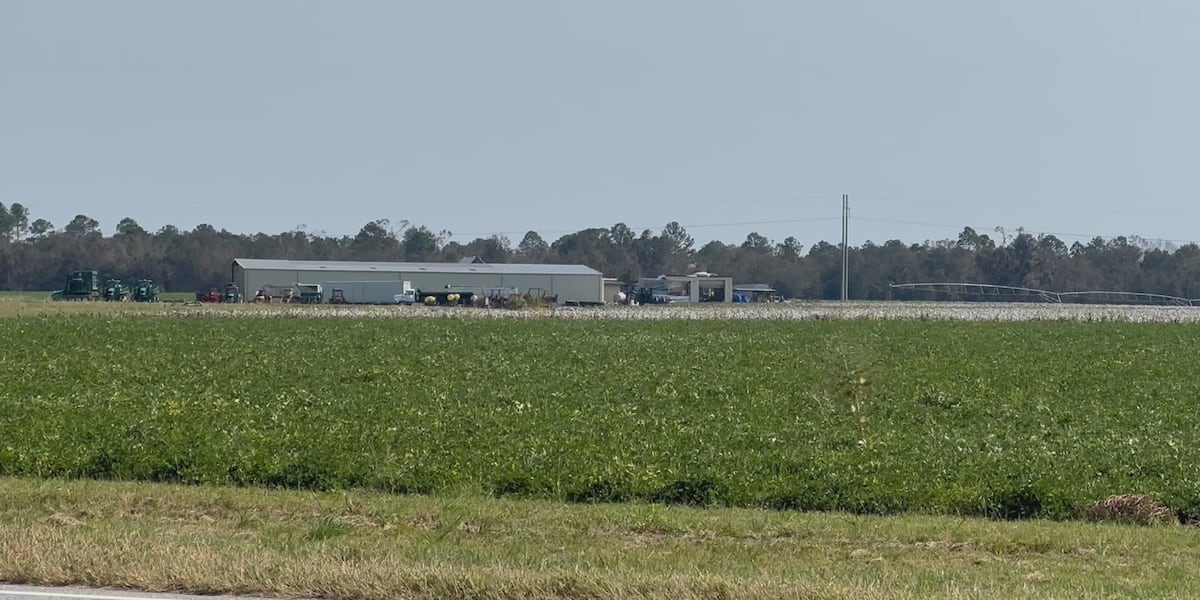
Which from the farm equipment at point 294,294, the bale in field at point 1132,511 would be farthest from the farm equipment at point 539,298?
the bale in field at point 1132,511

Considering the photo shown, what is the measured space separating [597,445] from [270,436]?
418 cm

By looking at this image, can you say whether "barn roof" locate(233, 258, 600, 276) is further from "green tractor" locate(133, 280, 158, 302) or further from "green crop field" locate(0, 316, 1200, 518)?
"green crop field" locate(0, 316, 1200, 518)

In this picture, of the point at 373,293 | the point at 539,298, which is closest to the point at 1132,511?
the point at 539,298

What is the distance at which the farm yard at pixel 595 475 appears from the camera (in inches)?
349

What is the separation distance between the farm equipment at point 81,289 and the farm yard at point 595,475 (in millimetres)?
69892

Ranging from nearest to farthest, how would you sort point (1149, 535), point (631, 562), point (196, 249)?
point (631, 562), point (1149, 535), point (196, 249)

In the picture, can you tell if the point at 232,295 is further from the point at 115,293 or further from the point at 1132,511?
the point at 1132,511

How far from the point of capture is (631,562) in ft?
31.2

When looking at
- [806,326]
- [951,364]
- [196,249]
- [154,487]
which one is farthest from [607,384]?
[196,249]

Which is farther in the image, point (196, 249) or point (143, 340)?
point (196, 249)

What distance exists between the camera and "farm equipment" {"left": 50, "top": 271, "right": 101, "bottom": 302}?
94.6m

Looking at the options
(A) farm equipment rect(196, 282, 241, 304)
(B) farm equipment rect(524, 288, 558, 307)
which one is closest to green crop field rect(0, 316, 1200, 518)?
(B) farm equipment rect(524, 288, 558, 307)

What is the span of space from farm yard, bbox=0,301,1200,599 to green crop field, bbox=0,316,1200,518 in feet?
0.21

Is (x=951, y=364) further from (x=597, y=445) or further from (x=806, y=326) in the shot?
(x=806, y=326)
